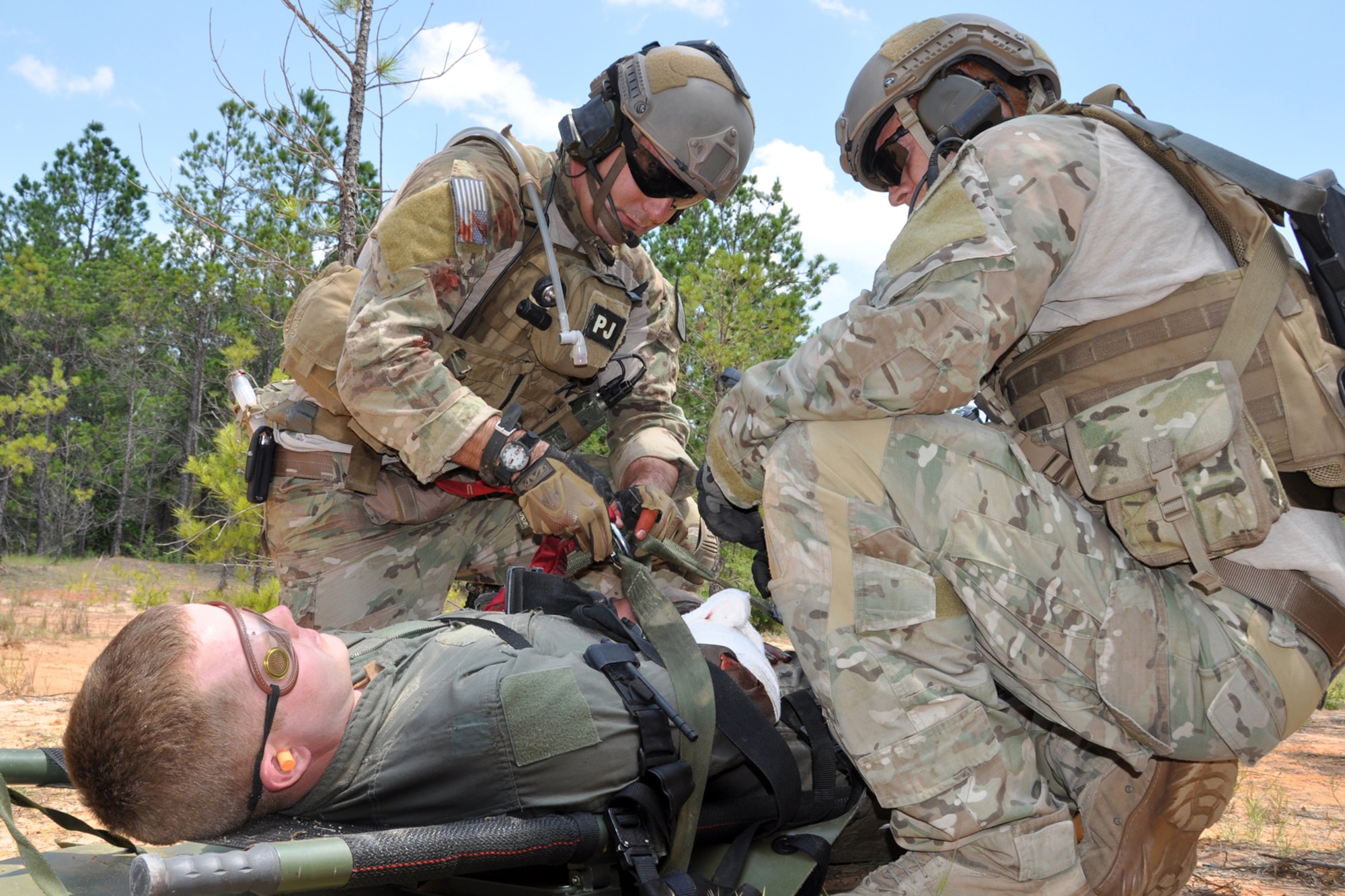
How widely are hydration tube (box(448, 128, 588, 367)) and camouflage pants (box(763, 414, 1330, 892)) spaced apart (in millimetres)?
1431

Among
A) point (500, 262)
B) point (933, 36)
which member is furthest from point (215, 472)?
point (933, 36)

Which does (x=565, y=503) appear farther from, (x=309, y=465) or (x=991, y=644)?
(x=991, y=644)

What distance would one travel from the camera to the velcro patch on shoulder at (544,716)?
5.83 ft

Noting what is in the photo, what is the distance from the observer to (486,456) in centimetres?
301

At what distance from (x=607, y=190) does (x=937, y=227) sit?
1705 mm

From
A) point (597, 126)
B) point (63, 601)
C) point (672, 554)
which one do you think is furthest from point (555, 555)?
point (63, 601)

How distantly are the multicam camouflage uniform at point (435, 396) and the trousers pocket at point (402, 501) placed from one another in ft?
0.05

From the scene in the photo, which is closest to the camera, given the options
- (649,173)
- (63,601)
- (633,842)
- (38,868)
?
(38,868)

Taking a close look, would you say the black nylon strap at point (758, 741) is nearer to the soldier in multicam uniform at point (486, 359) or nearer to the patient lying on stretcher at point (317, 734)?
the patient lying on stretcher at point (317, 734)

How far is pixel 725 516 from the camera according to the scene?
8.27 feet

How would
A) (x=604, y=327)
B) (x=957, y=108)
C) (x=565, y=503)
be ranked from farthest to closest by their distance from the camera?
(x=604, y=327)
(x=565, y=503)
(x=957, y=108)

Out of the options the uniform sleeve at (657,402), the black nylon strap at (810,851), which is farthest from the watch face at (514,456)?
the black nylon strap at (810,851)

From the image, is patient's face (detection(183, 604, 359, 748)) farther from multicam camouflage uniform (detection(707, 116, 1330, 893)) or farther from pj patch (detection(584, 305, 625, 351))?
pj patch (detection(584, 305, 625, 351))

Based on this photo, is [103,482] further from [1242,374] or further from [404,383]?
[1242,374]
